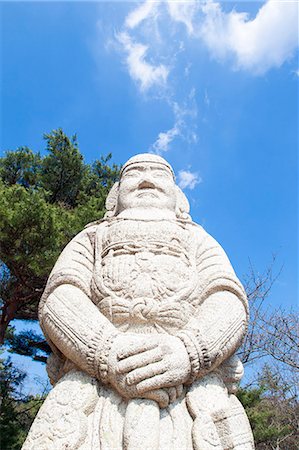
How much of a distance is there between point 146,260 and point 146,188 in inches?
36.8

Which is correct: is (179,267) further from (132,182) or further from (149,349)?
(132,182)

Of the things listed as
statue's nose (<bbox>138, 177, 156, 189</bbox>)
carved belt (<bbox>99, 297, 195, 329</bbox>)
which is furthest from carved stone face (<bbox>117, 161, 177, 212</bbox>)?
carved belt (<bbox>99, 297, 195, 329</bbox>)

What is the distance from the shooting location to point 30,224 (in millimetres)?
7805

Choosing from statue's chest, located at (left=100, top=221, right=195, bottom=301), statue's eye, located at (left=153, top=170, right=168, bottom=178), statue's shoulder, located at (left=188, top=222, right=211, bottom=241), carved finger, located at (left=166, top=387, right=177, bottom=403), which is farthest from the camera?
statue's eye, located at (left=153, top=170, right=168, bottom=178)

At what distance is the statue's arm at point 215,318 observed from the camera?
8.28 ft

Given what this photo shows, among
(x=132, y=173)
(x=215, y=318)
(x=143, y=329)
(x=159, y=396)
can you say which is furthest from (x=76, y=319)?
(x=132, y=173)

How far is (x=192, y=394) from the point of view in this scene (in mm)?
2537

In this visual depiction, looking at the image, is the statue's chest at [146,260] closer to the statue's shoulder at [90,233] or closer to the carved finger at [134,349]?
the statue's shoulder at [90,233]

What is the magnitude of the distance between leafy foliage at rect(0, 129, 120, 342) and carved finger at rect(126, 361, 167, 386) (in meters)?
5.62

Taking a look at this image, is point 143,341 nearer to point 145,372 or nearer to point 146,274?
point 145,372

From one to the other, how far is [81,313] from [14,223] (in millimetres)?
5415

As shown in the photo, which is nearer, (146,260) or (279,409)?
(146,260)

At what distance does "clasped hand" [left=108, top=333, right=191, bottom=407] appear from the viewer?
7.70 feet

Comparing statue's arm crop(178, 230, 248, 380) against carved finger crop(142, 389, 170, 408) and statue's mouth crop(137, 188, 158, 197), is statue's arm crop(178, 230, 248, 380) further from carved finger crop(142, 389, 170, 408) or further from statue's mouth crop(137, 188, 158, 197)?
statue's mouth crop(137, 188, 158, 197)
